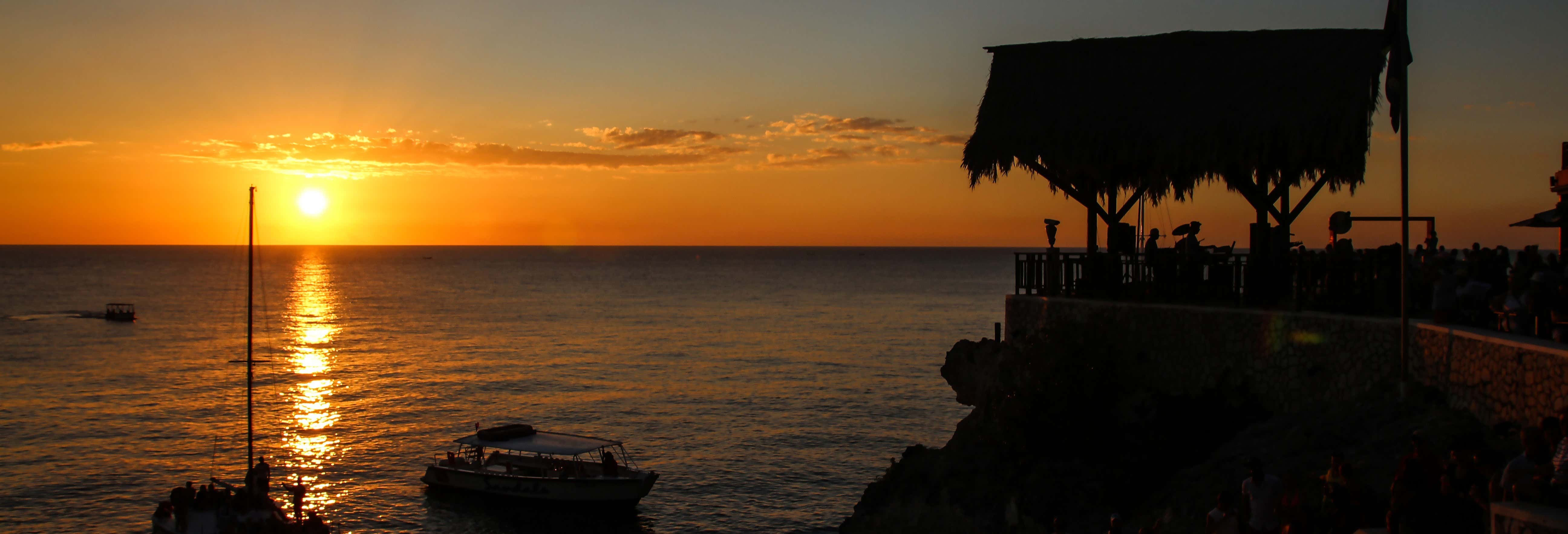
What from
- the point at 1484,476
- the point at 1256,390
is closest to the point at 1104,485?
the point at 1256,390

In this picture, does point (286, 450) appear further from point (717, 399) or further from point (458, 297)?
point (458, 297)

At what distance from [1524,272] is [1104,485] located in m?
6.96

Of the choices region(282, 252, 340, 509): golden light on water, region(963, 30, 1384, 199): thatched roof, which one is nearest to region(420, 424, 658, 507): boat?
region(282, 252, 340, 509): golden light on water

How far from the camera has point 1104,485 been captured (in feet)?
55.7

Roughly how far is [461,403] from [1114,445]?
1393 inches

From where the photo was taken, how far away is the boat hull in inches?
1189

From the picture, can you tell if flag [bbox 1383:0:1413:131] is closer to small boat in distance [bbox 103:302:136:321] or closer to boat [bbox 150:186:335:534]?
boat [bbox 150:186:335:534]

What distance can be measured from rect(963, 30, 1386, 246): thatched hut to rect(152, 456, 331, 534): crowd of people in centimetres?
1843

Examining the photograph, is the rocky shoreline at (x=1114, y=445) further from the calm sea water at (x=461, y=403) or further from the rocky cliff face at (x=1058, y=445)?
the calm sea water at (x=461, y=403)

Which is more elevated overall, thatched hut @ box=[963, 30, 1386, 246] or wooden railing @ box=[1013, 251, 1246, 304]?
thatched hut @ box=[963, 30, 1386, 246]

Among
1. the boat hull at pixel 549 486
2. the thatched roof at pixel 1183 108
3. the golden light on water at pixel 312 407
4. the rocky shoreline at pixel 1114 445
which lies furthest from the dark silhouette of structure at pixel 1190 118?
the golden light on water at pixel 312 407

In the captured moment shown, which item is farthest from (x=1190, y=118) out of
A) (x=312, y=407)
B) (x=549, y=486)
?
(x=312, y=407)

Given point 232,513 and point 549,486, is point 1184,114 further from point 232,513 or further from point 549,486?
point 232,513

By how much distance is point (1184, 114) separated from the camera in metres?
18.8
